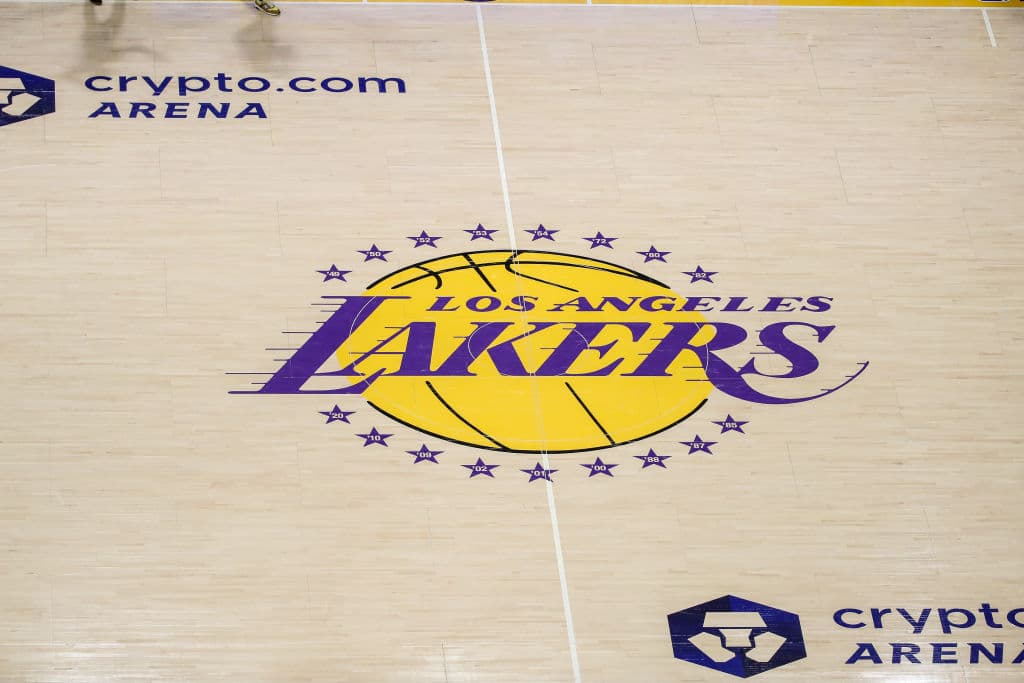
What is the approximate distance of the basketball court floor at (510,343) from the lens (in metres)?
8.08

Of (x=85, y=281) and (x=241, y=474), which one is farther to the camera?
(x=85, y=281)

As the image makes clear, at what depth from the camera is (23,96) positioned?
9.91m

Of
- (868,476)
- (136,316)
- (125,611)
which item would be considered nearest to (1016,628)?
(868,476)

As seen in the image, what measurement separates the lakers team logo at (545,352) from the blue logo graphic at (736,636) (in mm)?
1080

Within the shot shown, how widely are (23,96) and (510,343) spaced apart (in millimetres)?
4028

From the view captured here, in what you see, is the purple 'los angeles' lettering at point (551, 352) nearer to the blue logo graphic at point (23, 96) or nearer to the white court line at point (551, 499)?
the white court line at point (551, 499)

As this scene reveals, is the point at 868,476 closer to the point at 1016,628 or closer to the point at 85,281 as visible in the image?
the point at 1016,628

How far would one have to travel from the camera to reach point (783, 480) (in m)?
8.76

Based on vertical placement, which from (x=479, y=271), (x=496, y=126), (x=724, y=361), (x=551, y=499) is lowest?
(x=551, y=499)

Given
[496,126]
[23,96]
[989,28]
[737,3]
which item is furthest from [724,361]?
[23,96]

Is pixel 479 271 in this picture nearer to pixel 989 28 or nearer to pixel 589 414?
pixel 589 414

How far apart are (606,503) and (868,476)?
1.74m

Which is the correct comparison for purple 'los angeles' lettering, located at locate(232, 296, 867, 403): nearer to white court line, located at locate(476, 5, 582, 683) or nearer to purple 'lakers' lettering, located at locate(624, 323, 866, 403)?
purple 'lakers' lettering, located at locate(624, 323, 866, 403)

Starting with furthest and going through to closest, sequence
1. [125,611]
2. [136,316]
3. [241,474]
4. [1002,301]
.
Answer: [1002,301], [136,316], [241,474], [125,611]
